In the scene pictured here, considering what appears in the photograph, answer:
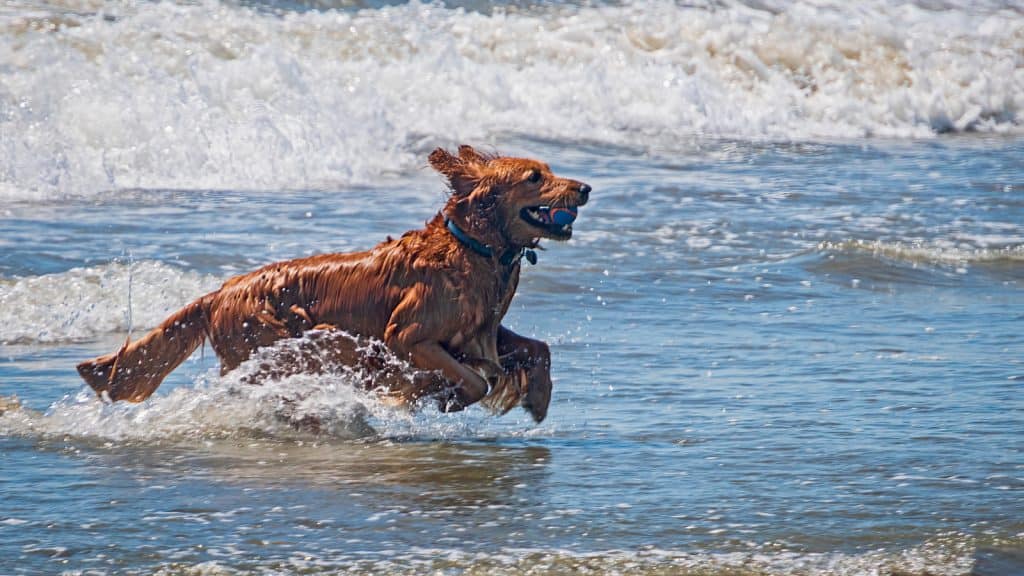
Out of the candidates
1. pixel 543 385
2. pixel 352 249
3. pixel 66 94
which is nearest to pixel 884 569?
pixel 543 385

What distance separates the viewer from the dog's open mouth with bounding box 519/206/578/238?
6.28 metres

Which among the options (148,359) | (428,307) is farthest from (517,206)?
(148,359)

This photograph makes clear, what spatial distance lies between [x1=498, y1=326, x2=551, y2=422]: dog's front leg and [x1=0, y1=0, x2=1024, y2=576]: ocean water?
0.12 m

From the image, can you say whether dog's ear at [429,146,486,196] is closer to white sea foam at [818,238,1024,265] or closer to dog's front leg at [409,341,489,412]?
dog's front leg at [409,341,489,412]

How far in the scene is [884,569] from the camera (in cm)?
450

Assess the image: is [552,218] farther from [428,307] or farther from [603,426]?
[603,426]

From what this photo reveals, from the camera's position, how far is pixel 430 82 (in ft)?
55.1

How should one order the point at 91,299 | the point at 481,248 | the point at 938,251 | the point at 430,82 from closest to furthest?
the point at 481,248
the point at 91,299
the point at 938,251
the point at 430,82

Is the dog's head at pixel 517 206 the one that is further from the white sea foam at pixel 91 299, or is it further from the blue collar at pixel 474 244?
the white sea foam at pixel 91 299

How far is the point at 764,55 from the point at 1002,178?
629 centimetres

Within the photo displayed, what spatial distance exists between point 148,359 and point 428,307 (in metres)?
1.17

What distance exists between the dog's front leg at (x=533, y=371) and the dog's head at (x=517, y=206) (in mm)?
423

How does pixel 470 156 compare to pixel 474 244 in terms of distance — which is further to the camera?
pixel 470 156

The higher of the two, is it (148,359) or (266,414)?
(148,359)
